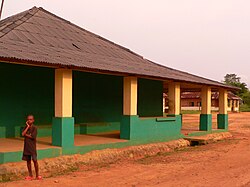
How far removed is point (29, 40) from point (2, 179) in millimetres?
4936

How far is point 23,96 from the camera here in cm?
1185

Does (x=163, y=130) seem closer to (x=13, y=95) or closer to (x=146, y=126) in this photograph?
(x=146, y=126)

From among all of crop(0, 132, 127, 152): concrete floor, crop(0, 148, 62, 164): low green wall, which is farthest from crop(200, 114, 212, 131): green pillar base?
crop(0, 148, 62, 164): low green wall

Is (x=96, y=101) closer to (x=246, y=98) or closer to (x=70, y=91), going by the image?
(x=70, y=91)

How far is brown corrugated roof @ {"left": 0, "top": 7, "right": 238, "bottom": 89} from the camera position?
9.66 meters

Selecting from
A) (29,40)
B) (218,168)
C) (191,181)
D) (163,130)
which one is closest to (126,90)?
(163,130)

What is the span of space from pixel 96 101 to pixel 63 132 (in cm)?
475

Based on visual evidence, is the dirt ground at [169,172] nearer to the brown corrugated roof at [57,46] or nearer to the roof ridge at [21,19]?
the brown corrugated roof at [57,46]

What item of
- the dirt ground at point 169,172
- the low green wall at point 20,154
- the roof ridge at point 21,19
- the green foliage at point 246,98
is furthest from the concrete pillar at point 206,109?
the green foliage at point 246,98

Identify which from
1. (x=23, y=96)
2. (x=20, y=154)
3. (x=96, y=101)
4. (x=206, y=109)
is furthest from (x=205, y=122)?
(x=20, y=154)

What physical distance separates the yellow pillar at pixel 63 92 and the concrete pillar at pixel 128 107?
112 inches

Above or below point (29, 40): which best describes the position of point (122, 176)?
below

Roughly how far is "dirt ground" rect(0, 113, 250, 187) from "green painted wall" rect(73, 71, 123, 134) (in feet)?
10.6

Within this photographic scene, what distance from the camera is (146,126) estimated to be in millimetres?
13234
